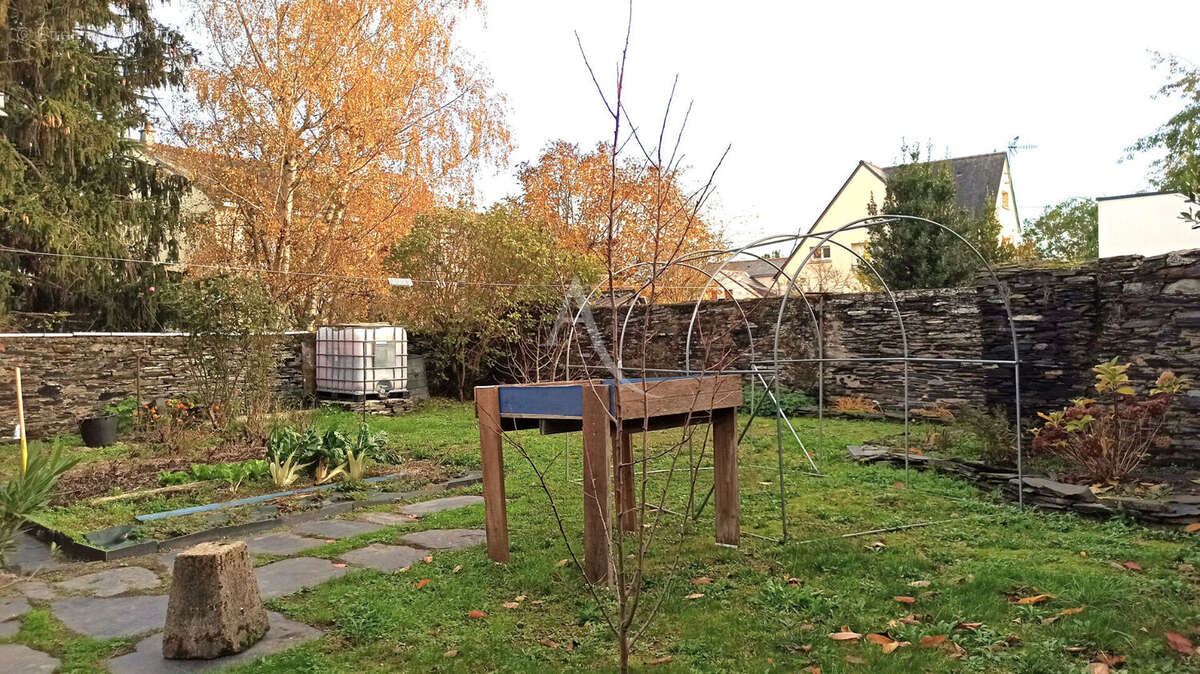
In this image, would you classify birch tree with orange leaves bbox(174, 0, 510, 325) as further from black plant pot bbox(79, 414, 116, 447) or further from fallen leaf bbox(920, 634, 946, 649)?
fallen leaf bbox(920, 634, 946, 649)

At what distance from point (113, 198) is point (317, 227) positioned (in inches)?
149

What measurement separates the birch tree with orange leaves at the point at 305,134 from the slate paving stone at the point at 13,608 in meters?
12.2

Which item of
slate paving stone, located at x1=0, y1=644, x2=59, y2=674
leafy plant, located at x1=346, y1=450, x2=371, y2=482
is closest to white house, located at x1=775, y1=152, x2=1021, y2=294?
leafy plant, located at x1=346, y1=450, x2=371, y2=482

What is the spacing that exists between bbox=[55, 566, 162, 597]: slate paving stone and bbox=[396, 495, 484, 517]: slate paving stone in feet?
6.20

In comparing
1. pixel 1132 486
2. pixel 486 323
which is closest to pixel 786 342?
pixel 486 323

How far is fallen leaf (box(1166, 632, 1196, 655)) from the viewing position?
2.68m

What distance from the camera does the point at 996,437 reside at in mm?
7047

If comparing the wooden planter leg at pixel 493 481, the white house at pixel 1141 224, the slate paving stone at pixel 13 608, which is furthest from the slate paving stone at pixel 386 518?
the white house at pixel 1141 224

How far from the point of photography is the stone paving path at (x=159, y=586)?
3.13 meters

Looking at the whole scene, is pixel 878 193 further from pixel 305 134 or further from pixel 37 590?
pixel 37 590

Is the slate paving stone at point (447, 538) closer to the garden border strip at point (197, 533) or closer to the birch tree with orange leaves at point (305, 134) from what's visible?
the garden border strip at point (197, 533)

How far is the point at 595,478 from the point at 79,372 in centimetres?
1004

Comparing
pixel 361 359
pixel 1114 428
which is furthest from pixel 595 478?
pixel 361 359

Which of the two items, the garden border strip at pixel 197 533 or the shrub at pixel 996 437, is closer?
the garden border strip at pixel 197 533
